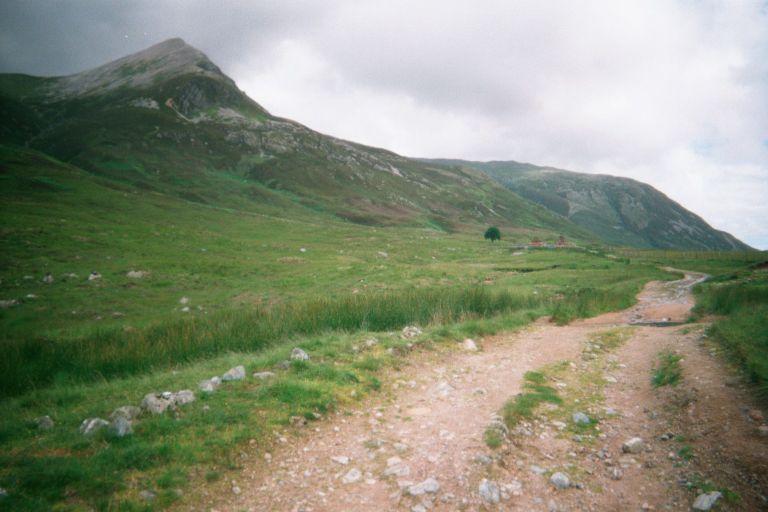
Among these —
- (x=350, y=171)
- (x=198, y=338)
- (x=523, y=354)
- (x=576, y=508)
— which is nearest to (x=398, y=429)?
(x=576, y=508)

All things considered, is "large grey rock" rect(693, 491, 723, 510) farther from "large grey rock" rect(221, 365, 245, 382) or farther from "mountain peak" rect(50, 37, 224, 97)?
"mountain peak" rect(50, 37, 224, 97)

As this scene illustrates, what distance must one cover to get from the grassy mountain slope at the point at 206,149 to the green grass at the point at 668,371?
83734mm

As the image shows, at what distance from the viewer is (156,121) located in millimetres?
121188

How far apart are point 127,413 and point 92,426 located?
48 centimetres

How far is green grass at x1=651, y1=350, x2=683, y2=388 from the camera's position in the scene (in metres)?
8.88

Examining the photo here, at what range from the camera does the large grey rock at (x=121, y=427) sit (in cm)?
588

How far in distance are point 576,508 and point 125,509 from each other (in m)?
5.68

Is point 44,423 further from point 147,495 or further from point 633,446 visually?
point 633,446

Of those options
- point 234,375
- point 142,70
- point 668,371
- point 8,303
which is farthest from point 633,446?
point 142,70

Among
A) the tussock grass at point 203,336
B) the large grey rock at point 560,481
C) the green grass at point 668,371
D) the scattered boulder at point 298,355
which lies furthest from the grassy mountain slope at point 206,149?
the large grey rock at point 560,481

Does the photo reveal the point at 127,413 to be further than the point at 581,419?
No

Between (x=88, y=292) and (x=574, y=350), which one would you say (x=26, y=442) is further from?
(x=88, y=292)

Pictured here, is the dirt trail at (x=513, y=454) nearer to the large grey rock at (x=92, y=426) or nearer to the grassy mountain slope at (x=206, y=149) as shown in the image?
the large grey rock at (x=92, y=426)

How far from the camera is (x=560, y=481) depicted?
17.6 ft
